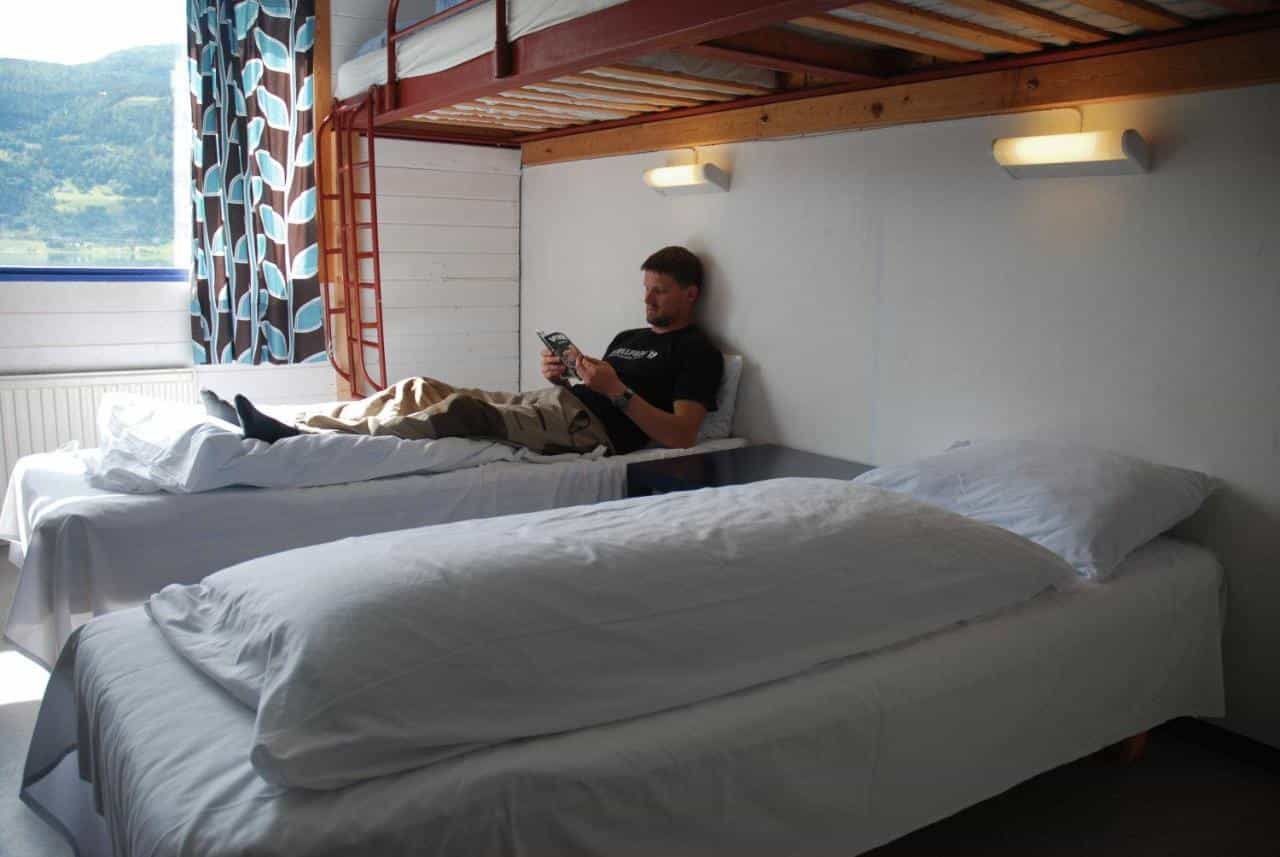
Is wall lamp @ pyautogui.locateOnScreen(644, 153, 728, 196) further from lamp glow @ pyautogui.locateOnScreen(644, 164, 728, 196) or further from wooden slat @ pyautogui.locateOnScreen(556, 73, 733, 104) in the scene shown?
wooden slat @ pyautogui.locateOnScreen(556, 73, 733, 104)

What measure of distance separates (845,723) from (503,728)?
620 millimetres

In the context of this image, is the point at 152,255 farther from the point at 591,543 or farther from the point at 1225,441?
the point at 1225,441

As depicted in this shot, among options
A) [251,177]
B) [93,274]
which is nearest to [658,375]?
[251,177]

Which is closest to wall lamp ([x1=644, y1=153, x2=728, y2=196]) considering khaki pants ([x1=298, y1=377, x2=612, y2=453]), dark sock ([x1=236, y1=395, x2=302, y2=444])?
khaki pants ([x1=298, y1=377, x2=612, y2=453])

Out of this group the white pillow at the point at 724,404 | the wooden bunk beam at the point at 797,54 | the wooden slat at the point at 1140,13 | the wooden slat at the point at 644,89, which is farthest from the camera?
the white pillow at the point at 724,404

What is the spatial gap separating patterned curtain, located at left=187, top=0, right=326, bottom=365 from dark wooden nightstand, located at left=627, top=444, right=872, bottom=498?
81.1 inches

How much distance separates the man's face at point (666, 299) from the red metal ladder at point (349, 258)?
131 centimetres

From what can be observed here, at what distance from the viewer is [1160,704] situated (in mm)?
2475

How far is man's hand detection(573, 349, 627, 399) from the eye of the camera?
3.58m

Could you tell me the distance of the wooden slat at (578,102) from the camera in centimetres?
382

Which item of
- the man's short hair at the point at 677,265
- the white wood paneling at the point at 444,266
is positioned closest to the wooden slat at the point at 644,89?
the man's short hair at the point at 677,265

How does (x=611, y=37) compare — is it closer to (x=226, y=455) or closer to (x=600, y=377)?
(x=600, y=377)

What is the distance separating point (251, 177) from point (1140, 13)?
11.6 feet

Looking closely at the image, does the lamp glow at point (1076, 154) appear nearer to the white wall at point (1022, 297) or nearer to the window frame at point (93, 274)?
the white wall at point (1022, 297)
